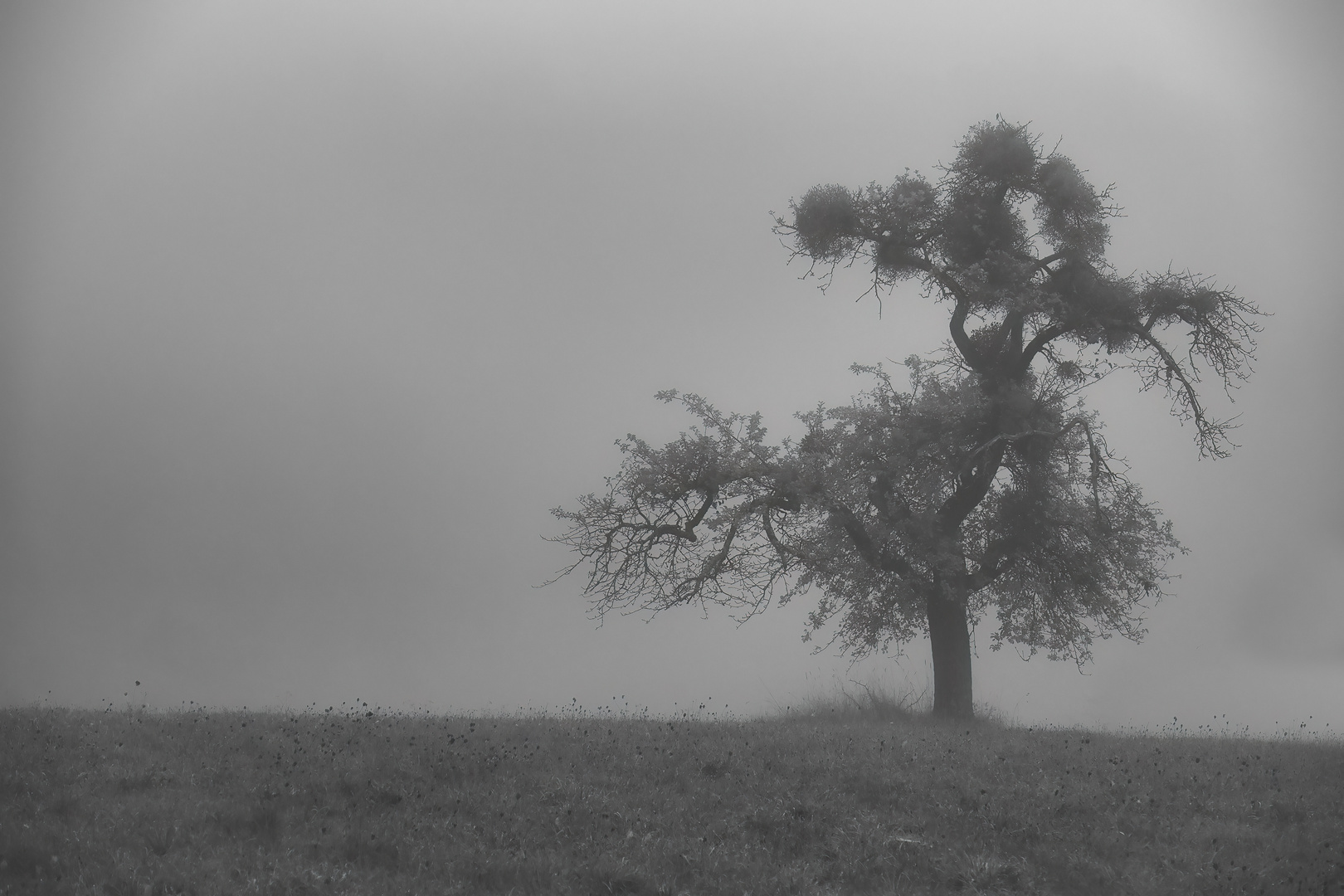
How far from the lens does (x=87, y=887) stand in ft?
34.9

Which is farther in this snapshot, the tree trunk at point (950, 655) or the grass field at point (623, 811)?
the tree trunk at point (950, 655)

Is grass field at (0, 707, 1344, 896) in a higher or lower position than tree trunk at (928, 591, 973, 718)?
lower

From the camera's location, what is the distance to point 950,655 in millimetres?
21516

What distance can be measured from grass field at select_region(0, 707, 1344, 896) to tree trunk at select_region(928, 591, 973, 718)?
450 centimetres

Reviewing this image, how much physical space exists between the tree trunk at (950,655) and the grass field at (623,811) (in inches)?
177

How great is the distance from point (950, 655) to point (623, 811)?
10.8 metres

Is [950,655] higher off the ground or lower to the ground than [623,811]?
higher

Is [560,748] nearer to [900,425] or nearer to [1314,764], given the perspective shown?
[900,425]

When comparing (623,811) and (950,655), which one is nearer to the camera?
(623,811)

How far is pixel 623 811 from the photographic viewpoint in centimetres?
1289

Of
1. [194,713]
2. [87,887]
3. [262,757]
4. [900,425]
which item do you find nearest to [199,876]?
[87,887]

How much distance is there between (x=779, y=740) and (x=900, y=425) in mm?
8093

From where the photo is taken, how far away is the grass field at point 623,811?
11.4 metres

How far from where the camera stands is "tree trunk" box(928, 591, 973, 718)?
21.3 metres
